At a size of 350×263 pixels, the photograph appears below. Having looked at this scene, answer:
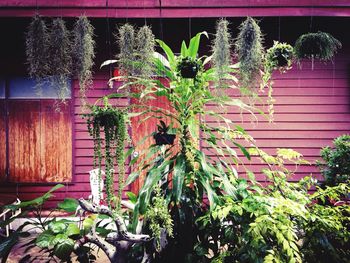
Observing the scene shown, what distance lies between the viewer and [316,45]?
2594 millimetres

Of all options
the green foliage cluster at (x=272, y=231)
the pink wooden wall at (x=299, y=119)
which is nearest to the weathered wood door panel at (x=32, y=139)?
the pink wooden wall at (x=299, y=119)

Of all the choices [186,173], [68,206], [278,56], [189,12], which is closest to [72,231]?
[68,206]

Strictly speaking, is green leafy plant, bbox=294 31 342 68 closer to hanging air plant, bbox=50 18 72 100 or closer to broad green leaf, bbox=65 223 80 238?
hanging air plant, bbox=50 18 72 100

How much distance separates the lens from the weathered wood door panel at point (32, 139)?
468 centimetres

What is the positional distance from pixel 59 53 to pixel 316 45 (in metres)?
2.32

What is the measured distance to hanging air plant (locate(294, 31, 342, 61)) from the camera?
102 inches

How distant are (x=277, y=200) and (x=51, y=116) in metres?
4.02

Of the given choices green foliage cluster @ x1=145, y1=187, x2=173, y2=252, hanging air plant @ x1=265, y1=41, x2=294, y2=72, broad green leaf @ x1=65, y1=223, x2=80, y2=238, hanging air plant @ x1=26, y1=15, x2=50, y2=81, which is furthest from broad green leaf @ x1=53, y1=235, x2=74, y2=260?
hanging air plant @ x1=265, y1=41, x2=294, y2=72

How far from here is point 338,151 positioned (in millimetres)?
4070

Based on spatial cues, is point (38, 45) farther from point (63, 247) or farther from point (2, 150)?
point (2, 150)

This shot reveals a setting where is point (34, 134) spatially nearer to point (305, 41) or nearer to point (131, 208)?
point (131, 208)

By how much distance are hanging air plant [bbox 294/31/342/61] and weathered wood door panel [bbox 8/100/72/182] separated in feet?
12.3

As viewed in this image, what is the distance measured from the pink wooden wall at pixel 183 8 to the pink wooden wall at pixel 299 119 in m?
1.15

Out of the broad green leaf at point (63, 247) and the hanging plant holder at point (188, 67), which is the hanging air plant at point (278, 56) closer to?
the hanging plant holder at point (188, 67)
